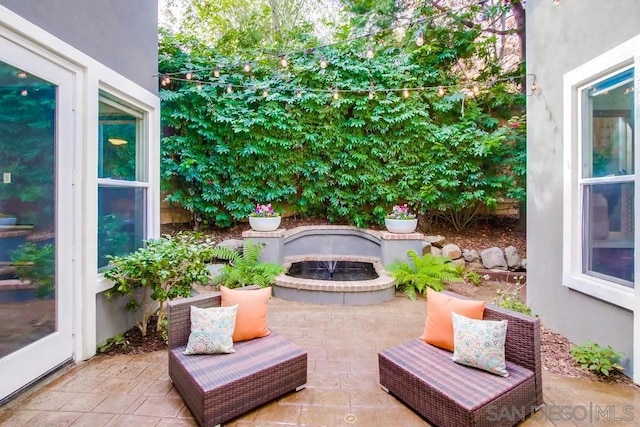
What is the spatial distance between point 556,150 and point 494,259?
2684mm

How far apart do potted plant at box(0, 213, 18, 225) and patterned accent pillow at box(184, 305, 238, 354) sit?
4.62ft

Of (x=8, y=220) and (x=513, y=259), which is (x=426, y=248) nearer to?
(x=513, y=259)

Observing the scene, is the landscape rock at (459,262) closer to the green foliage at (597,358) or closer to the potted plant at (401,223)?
the potted plant at (401,223)

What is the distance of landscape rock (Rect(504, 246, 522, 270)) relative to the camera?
5.39 meters

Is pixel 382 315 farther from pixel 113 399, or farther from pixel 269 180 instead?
pixel 269 180

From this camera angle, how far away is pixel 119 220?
314 centimetres

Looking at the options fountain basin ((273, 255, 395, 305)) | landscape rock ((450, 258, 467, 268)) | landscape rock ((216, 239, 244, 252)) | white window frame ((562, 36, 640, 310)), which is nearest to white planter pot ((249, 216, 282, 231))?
landscape rock ((216, 239, 244, 252))

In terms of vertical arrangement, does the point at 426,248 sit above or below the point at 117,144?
below

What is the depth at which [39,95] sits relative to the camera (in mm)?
2334

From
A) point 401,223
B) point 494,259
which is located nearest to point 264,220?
point 401,223

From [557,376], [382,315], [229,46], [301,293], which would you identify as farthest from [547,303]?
[229,46]

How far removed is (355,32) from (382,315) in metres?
6.32

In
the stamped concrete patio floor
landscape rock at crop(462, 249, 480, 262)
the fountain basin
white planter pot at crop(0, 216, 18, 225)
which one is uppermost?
white planter pot at crop(0, 216, 18, 225)

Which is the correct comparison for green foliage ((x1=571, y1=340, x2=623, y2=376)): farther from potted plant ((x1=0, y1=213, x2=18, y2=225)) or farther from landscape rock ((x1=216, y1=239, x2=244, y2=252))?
landscape rock ((x1=216, y1=239, x2=244, y2=252))
